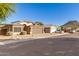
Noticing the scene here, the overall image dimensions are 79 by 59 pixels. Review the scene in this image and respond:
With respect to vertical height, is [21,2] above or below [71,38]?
above

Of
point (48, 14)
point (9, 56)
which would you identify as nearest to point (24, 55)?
point (9, 56)

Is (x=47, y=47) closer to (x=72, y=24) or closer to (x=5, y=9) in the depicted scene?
(x=72, y=24)

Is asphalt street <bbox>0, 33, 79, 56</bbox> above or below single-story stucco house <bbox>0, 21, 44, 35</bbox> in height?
below

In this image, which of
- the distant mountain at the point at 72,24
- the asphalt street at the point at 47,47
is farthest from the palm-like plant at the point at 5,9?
the distant mountain at the point at 72,24

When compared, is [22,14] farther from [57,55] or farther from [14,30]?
[57,55]

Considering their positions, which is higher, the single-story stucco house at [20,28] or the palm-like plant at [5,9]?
the palm-like plant at [5,9]

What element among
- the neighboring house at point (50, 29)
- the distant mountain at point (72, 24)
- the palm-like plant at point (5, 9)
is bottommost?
the neighboring house at point (50, 29)

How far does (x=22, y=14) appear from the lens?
9.02m

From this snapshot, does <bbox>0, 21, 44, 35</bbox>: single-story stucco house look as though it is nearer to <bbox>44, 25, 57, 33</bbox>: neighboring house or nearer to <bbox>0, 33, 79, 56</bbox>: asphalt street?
<bbox>44, 25, 57, 33</bbox>: neighboring house

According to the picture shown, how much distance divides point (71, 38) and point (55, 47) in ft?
1.10

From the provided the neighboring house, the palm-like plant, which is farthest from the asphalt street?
the palm-like plant

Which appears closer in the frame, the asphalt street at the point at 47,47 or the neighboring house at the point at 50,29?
the asphalt street at the point at 47,47

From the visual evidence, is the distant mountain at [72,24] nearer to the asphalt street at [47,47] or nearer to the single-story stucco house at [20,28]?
the asphalt street at [47,47]

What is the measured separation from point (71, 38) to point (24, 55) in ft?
2.94
